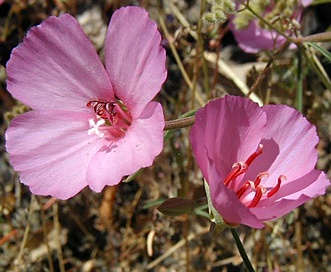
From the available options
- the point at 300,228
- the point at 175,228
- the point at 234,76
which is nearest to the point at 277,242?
the point at 300,228

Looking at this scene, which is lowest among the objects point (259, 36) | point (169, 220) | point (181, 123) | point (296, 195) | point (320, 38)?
point (169, 220)

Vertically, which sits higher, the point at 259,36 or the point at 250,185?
the point at 250,185

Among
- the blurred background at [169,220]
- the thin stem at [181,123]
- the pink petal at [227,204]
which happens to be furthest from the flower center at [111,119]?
the blurred background at [169,220]

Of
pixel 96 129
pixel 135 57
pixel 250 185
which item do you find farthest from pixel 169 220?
pixel 135 57

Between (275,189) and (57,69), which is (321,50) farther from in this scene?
(57,69)

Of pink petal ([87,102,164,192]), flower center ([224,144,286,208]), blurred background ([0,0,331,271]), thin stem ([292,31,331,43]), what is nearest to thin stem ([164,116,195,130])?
pink petal ([87,102,164,192])

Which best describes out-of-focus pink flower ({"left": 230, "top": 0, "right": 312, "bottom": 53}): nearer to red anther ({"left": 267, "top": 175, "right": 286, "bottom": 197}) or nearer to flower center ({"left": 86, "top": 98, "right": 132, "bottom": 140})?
flower center ({"left": 86, "top": 98, "right": 132, "bottom": 140})

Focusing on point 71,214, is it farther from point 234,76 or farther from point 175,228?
point 234,76

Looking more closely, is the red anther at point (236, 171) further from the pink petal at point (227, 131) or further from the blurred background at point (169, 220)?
the blurred background at point (169, 220)
